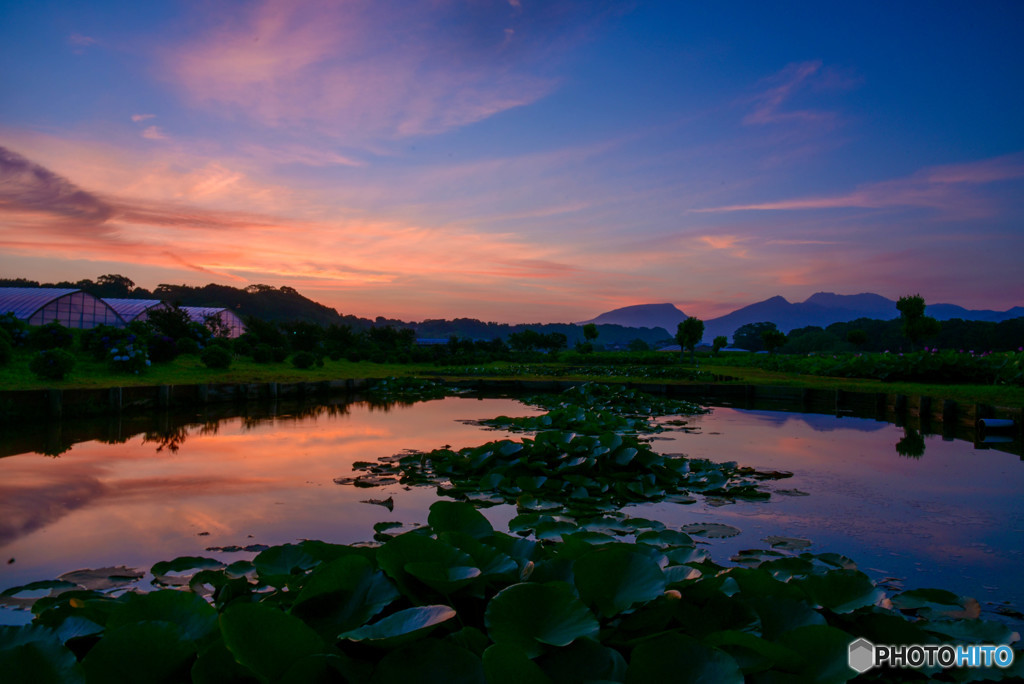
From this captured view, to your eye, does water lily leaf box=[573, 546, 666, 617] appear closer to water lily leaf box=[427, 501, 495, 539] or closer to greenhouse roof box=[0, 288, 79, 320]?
water lily leaf box=[427, 501, 495, 539]

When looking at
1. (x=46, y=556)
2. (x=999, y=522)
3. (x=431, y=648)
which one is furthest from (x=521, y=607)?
(x=999, y=522)

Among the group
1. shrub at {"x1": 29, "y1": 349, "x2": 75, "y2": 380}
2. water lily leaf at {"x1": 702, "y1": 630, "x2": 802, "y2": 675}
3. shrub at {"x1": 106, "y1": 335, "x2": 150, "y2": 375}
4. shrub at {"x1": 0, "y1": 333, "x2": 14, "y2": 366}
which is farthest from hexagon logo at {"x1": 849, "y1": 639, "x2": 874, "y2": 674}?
shrub at {"x1": 106, "y1": 335, "x2": 150, "y2": 375}

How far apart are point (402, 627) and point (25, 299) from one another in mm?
27859

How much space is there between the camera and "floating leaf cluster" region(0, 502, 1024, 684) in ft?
3.48

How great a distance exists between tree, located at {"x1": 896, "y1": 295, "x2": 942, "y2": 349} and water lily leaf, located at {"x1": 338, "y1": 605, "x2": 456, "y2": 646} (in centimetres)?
2627

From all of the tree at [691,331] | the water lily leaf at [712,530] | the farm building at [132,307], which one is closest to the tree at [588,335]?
the tree at [691,331]

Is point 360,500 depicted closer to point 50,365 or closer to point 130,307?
point 50,365

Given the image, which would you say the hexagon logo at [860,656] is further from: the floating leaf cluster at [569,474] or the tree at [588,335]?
the tree at [588,335]

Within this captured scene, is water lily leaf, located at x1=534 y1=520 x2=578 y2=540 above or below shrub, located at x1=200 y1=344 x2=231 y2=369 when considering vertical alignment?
below

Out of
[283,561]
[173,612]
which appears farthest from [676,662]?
[283,561]

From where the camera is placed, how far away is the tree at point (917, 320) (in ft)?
72.9

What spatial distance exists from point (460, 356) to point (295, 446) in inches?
810

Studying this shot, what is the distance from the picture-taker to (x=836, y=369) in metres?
18.5

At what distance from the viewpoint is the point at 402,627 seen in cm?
115
